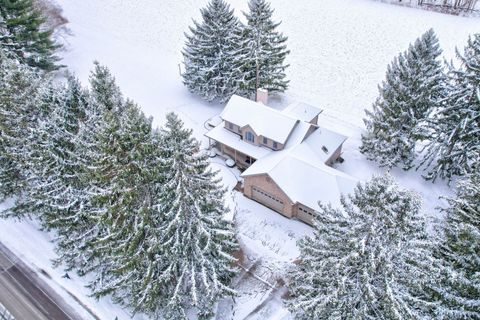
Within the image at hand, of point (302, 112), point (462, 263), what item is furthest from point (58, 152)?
point (302, 112)

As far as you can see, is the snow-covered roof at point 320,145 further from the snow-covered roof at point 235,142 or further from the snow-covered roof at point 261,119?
the snow-covered roof at point 235,142

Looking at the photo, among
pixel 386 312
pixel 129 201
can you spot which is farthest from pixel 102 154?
pixel 386 312

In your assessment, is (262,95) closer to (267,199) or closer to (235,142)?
(235,142)

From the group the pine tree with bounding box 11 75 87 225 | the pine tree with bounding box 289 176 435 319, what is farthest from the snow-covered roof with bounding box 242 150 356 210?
the pine tree with bounding box 11 75 87 225

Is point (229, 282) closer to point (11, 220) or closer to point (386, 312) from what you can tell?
point (386, 312)

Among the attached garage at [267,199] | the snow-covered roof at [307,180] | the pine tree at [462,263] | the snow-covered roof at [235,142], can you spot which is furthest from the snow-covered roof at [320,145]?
the pine tree at [462,263]

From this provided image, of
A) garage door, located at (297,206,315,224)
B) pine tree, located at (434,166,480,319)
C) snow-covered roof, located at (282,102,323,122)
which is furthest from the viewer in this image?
snow-covered roof, located at (282,102,323,122)

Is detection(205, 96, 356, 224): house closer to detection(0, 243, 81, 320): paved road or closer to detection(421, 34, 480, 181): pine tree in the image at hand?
detection(421, 34, 480, 181): pine tree
